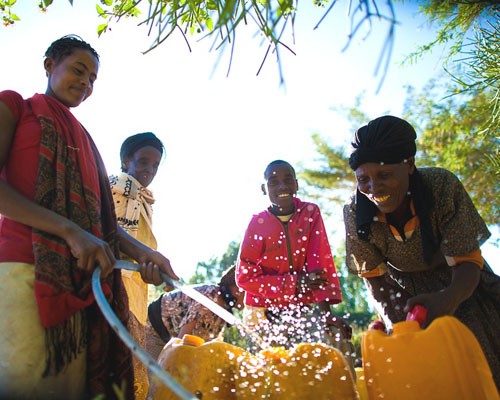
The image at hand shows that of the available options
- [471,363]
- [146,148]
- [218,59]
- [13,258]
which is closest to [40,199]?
[13,258]

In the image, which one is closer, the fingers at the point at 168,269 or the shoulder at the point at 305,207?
the fingers at the point at 168,269

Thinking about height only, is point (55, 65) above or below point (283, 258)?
above

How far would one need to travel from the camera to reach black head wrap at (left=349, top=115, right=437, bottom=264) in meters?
2.53

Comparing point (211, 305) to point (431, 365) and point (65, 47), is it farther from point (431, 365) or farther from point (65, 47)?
point (65, 47)

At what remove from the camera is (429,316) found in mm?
2070

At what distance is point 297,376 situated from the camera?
2041mm

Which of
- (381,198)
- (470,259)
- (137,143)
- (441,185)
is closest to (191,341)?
(381,198)

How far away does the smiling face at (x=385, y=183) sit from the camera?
2504 mm

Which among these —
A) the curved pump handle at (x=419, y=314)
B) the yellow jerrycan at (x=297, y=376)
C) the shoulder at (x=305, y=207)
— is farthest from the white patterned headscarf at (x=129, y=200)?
the curved pump handle at (x=419, y=314)

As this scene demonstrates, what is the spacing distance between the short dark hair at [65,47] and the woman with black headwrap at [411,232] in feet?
4.65

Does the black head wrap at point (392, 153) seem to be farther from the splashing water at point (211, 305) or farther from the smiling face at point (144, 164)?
the smiling face at point (144, 164)

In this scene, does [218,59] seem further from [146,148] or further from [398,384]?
[146,148]

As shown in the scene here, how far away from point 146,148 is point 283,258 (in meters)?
1.35

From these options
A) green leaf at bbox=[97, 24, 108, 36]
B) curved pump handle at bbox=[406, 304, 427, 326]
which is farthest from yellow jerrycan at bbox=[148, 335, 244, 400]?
green leaf at bbox=[97, 24, 108, 36]
